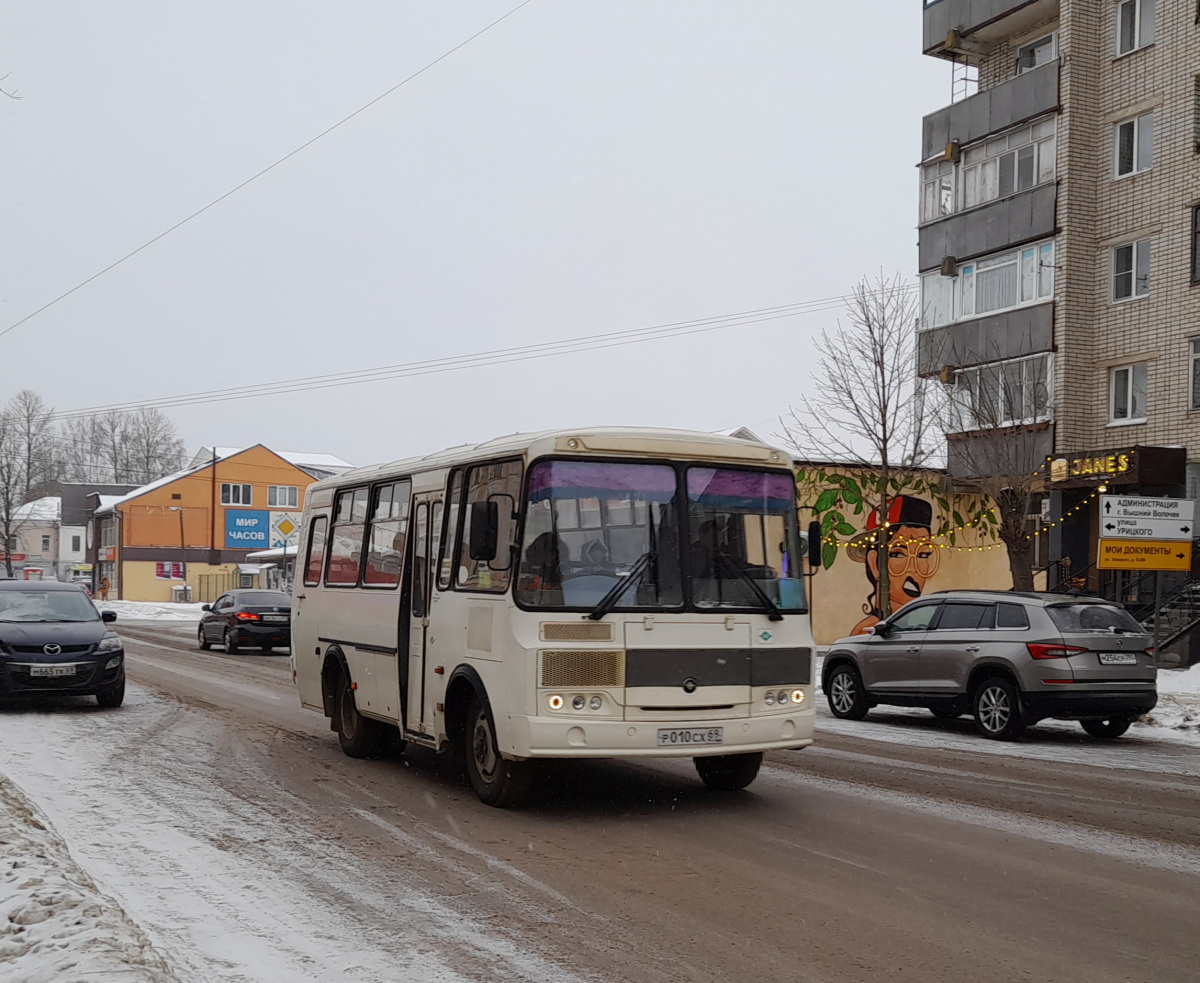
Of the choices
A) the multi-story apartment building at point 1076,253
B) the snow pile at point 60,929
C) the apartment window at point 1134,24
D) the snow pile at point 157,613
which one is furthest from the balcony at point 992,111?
the snow pile at point 157,613

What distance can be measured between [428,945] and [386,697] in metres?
5.60

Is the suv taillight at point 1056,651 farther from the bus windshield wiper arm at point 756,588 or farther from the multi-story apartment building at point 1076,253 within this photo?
the multi-story apartment building at point 1076,253

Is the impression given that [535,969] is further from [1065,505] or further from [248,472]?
[248,472]

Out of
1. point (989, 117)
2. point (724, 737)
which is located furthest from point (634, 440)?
point (989, 117)

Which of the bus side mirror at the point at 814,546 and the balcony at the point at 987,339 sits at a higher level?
the balcony at the point at 987,339

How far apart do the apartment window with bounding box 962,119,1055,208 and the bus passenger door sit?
77.3 ft

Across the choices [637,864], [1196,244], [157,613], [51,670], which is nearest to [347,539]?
[51,670]

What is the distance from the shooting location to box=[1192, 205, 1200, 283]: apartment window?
27625mm

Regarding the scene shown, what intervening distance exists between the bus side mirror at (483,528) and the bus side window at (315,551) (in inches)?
178

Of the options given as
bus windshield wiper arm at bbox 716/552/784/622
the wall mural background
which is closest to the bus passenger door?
bus windshield wiper arm at bbox 716/552/784/622

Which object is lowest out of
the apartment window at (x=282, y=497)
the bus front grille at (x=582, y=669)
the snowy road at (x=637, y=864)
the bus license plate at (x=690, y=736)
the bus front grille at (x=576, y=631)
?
the snowy road at (x=637, y=864)

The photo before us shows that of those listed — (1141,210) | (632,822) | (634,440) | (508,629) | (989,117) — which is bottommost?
(632,822)

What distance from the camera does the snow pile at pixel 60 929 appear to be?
5.00m

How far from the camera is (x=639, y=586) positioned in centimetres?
926
